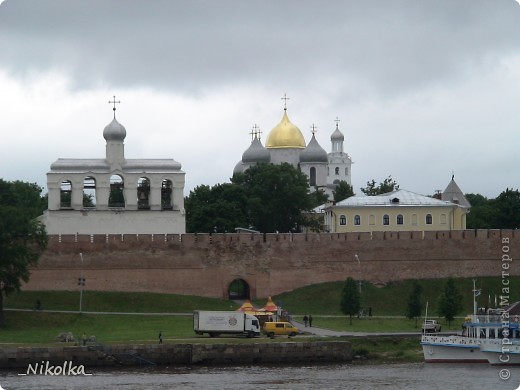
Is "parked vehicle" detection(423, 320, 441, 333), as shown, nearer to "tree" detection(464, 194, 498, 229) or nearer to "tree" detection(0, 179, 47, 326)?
"tree" detection(0, 179, 47, 326)

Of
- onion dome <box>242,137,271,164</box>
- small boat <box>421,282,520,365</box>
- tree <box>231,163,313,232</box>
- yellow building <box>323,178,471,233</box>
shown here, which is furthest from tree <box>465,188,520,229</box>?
small boat <box>421,282,520,365</box>

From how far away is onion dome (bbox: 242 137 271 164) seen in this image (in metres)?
120

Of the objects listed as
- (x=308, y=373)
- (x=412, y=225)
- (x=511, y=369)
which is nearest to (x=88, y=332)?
(x=308, y=373)

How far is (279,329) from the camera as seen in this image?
64.4 m

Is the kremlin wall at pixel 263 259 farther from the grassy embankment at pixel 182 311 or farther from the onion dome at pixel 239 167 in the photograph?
the onion dome at pixel 239 167

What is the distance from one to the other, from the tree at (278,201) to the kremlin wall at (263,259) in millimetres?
13628

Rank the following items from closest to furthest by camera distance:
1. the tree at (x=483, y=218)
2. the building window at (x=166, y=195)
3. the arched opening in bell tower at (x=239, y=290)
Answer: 1. the arched opening in bell tower at (x=239, y=290)
2. the building window at (x=166, y=195)
3. the tree at (x=483, y=218)

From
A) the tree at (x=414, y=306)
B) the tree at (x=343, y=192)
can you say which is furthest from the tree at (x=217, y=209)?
the tree at (x=414, y=306)

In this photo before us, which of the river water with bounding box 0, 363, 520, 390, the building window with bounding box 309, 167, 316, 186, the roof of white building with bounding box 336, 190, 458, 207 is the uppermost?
the building window with bounding box 309, 167, 316, 186

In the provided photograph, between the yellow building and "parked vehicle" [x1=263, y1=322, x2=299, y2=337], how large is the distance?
964 inches

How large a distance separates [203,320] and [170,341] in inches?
103

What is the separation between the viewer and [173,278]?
79.2 m

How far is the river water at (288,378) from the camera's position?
54312 mm

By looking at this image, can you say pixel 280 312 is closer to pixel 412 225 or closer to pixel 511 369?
pixel 511 369
